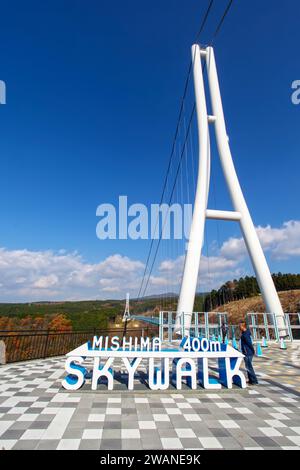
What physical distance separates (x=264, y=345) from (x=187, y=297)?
4011 mm

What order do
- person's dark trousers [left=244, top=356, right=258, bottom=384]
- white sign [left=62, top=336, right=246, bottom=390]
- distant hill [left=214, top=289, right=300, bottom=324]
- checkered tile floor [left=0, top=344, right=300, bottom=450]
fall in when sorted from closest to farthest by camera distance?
checkered tile floor [left=0, top=344, right=300, bottom=450], white sign [left=62, top=336, right=246, bottom=390], person's dark trousers [left=244, top=356, right=258, bottom=384], distant hill [left=214, top=289, right=300, bottom=324]

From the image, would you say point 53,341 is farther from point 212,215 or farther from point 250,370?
point 212,215

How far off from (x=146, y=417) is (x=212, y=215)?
12.3 metres

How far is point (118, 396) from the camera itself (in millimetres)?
4762

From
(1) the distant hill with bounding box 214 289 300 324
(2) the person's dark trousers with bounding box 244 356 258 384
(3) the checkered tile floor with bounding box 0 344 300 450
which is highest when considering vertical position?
(1) the distant hill with bounding box 214 289 300 324

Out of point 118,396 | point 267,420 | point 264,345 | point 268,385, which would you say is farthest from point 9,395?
point 264,345

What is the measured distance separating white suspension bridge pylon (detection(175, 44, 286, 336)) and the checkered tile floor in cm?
775

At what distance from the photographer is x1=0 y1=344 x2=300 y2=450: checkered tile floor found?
2.96 metres

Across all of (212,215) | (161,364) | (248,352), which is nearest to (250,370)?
(248,352)

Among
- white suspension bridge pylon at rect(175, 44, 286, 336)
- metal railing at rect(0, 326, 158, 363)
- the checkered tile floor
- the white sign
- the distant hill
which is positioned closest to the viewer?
the checkered tile floor

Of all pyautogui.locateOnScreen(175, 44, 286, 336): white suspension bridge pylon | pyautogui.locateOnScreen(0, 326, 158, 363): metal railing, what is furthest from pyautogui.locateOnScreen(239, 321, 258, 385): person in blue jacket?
Answer: pyautogui.locateOnScreen(175, 44, 286, 336): white suspension bridge pylon

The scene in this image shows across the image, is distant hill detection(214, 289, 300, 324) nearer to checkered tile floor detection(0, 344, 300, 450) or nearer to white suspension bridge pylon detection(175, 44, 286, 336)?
white suspension bridge pylon detection(175, 44, 286, 336)

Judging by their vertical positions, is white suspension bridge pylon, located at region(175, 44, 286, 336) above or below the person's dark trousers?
above
